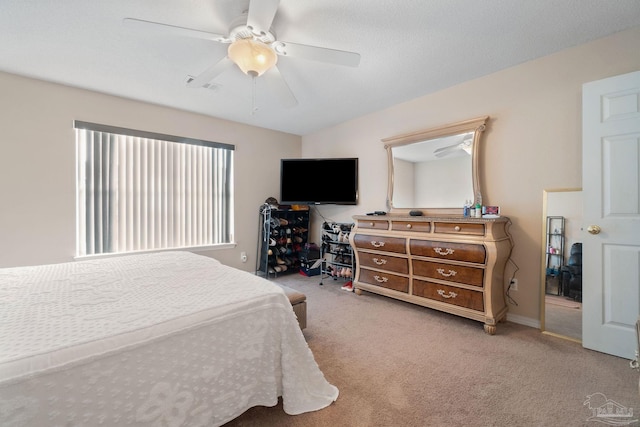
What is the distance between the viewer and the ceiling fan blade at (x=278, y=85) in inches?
83.8

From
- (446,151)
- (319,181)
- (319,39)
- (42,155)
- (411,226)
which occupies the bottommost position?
(411,226)

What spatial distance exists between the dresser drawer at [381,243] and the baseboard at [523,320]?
119 cm

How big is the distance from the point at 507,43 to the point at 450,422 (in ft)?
9.27

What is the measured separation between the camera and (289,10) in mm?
1806

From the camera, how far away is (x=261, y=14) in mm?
1550

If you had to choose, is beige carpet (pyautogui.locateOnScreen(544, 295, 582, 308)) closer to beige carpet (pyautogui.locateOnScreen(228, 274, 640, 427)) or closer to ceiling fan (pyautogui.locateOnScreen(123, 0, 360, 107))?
beige carpet (pyautogui.locateOnScreen(228, 274, 640, 427))

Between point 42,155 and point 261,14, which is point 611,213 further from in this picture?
point 42,155

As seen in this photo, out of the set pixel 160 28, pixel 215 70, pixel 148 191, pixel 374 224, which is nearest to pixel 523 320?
pixel 374 224

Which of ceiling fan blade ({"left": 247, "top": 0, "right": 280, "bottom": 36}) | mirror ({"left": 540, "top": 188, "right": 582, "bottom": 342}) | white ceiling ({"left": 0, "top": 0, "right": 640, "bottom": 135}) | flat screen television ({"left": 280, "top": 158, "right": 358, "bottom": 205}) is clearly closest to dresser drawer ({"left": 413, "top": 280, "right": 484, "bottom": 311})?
mirror ({"left": 540, "top": 188, "right": 582, "bottom": 342})

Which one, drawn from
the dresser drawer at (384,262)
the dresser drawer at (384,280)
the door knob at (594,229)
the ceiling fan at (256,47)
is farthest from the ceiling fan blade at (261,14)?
the door knob at (594,229)

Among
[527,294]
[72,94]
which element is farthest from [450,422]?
[72,94]

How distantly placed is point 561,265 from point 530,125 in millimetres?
1338

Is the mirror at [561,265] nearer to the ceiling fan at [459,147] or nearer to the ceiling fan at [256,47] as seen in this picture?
the ceiling fan at [459,147]

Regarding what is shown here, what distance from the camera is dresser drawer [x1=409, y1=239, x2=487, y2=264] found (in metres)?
2.40
